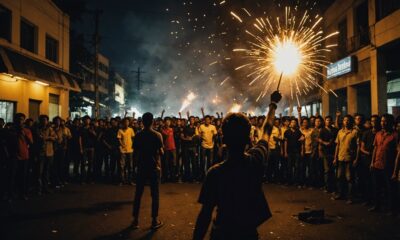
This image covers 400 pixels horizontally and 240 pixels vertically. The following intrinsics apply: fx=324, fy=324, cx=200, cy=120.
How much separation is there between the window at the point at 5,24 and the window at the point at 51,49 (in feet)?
16.0

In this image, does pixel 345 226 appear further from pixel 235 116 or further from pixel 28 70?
pixel 28 70

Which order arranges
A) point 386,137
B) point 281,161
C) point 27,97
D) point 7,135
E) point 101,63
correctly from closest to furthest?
1. point 386,137
2. point 7,135
3. point 281,161
4. point 27,97
5. point 101,63

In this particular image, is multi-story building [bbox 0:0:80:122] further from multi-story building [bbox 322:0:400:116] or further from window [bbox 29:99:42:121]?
multi-story building [bbox 322:0:400:116]

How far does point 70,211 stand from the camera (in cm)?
773

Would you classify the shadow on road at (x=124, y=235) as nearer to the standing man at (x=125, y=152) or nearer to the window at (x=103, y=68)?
the standing man at (x=125, y=152)

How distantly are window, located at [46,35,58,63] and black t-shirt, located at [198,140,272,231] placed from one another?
20.5 metres

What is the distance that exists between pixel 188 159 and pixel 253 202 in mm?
9882

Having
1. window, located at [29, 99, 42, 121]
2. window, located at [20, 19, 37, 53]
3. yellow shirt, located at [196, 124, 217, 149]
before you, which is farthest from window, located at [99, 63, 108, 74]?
yellow shirt, located at [196, 124, 217, 149]

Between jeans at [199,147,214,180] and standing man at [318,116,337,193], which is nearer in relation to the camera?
standing man at [318,116,337,193]

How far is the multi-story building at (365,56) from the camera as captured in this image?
16.4 metres

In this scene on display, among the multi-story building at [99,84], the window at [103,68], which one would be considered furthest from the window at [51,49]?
the window at [103,68]

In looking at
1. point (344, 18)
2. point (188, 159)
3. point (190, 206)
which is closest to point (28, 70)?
point (188, 159)

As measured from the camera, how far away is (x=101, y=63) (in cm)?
6353

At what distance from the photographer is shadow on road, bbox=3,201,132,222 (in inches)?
280
